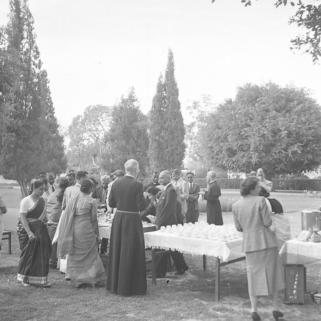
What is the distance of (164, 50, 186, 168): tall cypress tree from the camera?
4219 centimetres

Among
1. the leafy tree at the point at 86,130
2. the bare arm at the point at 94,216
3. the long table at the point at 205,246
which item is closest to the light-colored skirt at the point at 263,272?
the long table at the point at 205,246

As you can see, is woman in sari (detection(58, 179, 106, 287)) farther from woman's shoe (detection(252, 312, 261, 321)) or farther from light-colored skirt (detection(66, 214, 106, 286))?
woman's shoe (detection(252, 312, 261, 321))

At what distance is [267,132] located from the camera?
37562mm

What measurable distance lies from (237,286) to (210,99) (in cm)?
6585

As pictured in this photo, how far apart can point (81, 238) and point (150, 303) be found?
5.31 feet

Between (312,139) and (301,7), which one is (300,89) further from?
(301,7)

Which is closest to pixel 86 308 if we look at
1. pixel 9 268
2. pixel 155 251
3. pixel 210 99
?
pixel 155 251

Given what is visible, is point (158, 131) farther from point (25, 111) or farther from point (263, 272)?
point (263, 272)

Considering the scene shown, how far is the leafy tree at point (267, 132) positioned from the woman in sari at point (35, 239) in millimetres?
31879

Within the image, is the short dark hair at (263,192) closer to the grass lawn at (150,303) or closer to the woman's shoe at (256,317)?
the grass lawn at (150,303)

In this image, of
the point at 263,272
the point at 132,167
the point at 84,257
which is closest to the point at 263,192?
the point at 263,272

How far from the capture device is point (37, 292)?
6.88 metres

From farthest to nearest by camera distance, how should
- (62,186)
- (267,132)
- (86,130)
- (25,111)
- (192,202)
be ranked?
1. (86,130)
2. (267,132)
3. (25,111)
4. (192,202)
5. (62,186)

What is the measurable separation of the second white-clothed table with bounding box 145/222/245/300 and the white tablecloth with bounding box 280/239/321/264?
64 centimetres
